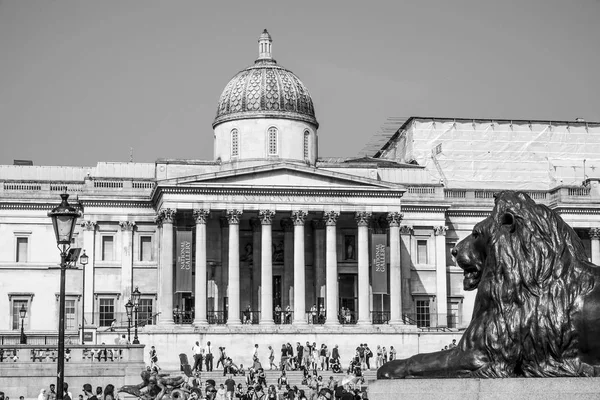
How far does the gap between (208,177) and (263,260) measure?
17.9ft

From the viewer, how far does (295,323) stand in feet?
209

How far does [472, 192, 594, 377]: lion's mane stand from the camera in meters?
13.3

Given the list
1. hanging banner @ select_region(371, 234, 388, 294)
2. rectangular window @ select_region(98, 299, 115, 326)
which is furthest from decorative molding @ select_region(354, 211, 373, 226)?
rectangular window @ select_region(98, 299, 115, 326)

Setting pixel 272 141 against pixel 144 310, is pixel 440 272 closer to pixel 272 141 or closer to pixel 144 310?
pixel 272 141

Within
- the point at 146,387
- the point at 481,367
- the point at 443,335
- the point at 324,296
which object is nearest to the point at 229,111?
the point at 324,296

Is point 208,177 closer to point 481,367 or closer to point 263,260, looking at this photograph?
point 263,260

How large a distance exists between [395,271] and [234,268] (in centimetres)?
901

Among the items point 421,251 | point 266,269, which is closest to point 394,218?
point 421,251

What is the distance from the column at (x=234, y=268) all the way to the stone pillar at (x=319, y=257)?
540cm

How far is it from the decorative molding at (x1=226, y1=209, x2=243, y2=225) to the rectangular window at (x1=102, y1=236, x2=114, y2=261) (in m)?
8.54

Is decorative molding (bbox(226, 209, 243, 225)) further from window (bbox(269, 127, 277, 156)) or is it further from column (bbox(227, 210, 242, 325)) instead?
window (bbox(269, 127, 277, 156))

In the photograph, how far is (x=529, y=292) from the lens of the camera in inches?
530

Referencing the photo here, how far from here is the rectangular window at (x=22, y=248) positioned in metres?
69.4

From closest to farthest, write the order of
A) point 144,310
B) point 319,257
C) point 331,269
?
1. point 331,269
2. point 319,257
3. point 144,310
